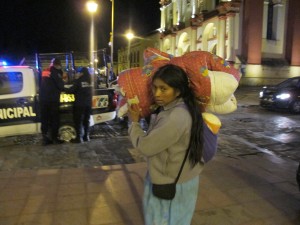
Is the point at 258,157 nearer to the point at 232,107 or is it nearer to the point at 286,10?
the point at 232,107

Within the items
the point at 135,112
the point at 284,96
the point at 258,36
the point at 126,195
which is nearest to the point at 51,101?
the point at 126,195

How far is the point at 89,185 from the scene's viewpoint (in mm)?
5023

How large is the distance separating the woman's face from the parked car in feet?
39.9

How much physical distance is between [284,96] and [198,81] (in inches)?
480

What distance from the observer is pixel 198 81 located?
2256mm

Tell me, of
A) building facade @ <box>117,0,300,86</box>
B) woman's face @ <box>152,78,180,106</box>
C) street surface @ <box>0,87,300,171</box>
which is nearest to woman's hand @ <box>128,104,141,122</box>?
woman's face @ <box>152,78,180,106</box>

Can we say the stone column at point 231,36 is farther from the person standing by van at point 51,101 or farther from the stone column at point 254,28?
the person standing by van at point 51,101

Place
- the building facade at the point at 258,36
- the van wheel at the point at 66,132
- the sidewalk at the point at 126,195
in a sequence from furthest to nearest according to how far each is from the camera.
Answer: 1. the building facade at the point at 258,36
2. the van wheel at the point at 66,132
3. the sidewalk at the point at 126,195

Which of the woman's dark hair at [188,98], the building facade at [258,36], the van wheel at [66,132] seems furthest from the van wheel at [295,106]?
the building facade at [258,36]

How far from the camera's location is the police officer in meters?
7.54

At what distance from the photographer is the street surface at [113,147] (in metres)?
6.36

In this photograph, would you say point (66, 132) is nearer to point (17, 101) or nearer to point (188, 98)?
point (17, 101)

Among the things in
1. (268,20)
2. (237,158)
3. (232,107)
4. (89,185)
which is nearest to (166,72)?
(232,107)

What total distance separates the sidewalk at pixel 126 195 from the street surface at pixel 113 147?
1.74 ft
